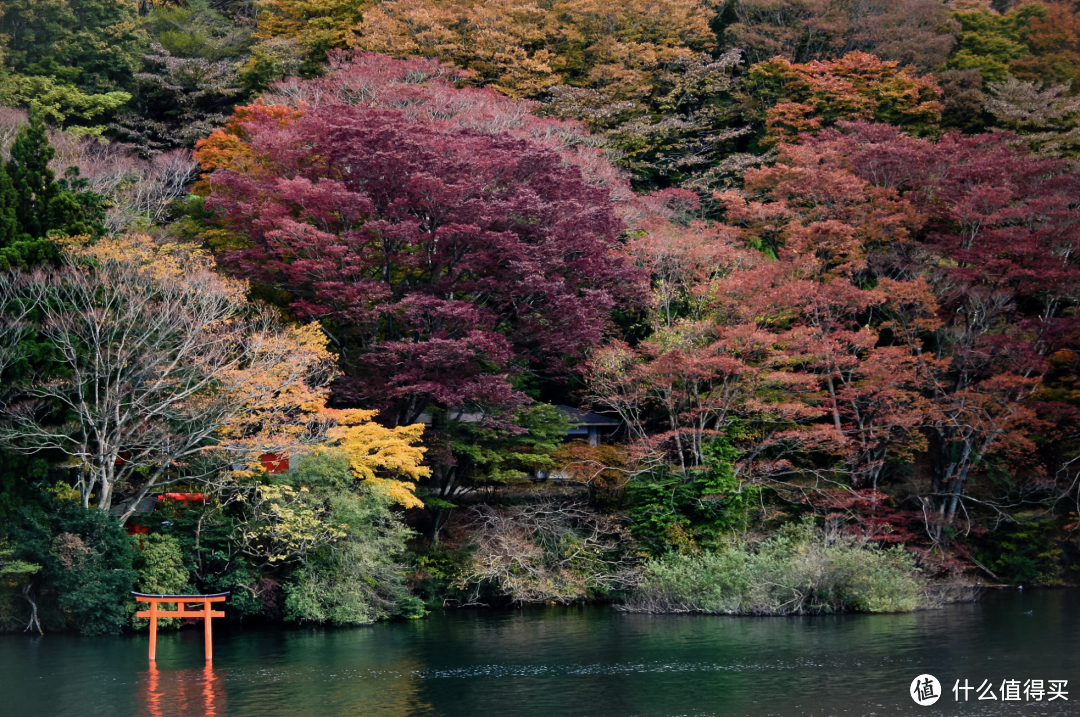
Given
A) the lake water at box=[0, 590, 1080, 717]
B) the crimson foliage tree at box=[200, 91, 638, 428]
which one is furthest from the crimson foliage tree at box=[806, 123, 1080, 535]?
the crimson foliage tree at box=[200, 91, 638, 428]

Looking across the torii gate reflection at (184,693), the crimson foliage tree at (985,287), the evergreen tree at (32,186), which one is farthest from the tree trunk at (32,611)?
the crimson foliage tree at (985,287)

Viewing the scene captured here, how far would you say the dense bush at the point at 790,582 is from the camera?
26297 millimetres

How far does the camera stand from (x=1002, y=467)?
31.9 m

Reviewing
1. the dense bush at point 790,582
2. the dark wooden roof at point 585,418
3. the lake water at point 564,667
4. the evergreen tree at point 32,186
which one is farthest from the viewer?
the dark wooden roof at point 585,418

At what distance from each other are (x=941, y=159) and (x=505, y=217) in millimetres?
15519

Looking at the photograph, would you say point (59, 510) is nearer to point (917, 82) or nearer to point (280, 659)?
point (280, 659)

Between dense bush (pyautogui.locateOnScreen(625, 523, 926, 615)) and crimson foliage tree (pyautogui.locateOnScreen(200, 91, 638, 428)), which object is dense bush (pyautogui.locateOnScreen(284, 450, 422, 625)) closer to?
crimson foliage tree (pyautogui.locateOnScreen(200, 91, 638, 428))

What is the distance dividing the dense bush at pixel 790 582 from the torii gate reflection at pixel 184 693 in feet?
41.4

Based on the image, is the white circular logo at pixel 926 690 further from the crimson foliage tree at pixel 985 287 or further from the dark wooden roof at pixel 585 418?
the dark wooden roof at pixel 585 418

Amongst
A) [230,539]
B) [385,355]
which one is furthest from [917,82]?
[230,539]

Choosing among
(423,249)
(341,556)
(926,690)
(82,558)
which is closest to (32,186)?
(82,558)

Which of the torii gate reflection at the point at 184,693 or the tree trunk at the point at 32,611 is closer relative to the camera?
the torii gate reflection at the point at 184,693

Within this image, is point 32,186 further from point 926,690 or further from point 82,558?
point 926,690

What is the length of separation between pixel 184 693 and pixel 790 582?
15385 mm
